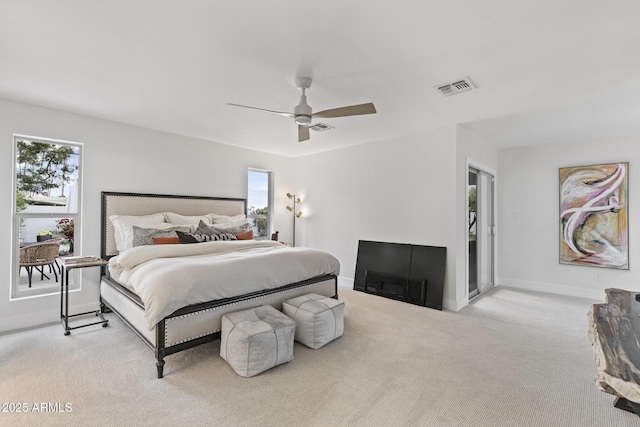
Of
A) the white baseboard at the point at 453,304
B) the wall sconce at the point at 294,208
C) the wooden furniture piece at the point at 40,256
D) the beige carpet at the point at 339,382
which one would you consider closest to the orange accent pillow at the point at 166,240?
the beige carpet at the point at 339,382

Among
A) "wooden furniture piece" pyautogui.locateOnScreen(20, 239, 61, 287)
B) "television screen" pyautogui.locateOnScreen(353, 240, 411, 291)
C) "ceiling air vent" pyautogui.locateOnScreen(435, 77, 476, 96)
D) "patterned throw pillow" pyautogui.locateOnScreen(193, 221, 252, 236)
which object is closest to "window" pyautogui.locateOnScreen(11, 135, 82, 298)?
"wooden furniture piece" pyautogui.locateOnScreen(20, 239, 61, 287)

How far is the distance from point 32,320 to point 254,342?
2975 mm

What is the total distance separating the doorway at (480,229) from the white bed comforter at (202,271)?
2.48m

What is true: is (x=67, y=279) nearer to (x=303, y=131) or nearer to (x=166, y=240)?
(x=166, y=240)

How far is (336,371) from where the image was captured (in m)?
2.47

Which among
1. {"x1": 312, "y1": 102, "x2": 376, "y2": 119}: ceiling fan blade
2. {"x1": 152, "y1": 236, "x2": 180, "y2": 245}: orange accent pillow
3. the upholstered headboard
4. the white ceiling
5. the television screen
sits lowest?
the television screen

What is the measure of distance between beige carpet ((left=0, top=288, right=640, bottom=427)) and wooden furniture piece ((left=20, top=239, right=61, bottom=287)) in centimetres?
72

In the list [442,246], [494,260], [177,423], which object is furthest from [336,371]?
[494,260]

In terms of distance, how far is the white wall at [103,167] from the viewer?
330 cm

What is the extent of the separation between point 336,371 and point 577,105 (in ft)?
12.4

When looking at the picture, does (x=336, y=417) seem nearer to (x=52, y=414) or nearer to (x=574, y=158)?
(x=52, y=414)

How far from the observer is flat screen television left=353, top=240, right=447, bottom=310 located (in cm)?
Result: 422

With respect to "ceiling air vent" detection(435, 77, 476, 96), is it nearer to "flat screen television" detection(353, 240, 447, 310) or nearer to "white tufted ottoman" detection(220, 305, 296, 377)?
"flat screen television" detection(353, 240, 447, 310)

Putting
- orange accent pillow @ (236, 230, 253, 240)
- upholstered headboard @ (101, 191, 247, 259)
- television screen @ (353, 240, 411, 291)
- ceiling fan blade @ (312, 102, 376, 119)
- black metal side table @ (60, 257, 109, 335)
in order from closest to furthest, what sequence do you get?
ceiling fan blade @ (312, 102, 376, 119)
black metal side table @ (60, 257, 109, 335)
upholstered headboard @ (101, 191, 247, 259)
orange accent pillow @ (236, 230, 253, 240)
television screen @ (353, 240, 411, 291)
